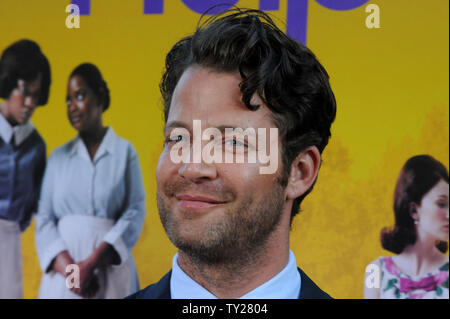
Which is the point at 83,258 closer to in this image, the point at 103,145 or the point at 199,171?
the point at 103,145

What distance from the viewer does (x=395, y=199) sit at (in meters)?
2.82

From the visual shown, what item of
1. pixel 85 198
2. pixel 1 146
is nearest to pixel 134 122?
pixel 85 198

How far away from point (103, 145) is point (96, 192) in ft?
0.84

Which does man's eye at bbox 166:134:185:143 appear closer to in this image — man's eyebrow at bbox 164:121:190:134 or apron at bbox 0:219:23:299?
man's eyebrow at bbox 164:121:190:134

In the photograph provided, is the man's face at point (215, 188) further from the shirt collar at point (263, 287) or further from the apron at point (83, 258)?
the apron at point (83, 258)

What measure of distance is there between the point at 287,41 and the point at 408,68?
64.0 inches

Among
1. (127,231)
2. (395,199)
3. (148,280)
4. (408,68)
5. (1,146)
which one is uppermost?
(408,68)

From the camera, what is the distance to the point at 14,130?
3088mm

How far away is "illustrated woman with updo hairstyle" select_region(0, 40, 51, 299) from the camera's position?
304 cm

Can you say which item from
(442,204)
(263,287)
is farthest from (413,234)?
(263,287)

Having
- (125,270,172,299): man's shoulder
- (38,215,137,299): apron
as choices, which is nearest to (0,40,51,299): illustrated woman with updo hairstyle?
(38,215,137,299): apron

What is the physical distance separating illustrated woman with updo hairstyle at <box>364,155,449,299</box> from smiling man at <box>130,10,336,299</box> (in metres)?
1.54

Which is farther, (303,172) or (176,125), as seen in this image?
(303,172)
